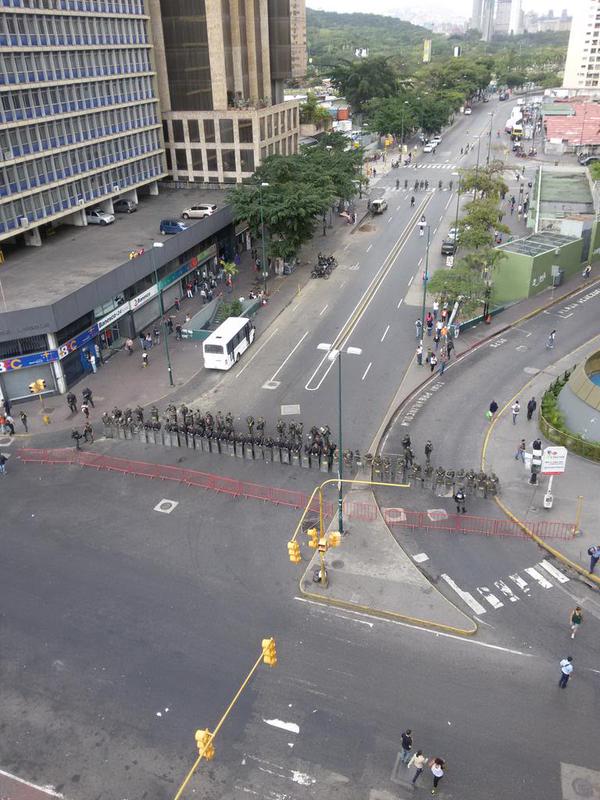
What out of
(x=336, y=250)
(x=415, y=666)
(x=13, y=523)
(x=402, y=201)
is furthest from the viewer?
(x=402, y=201)

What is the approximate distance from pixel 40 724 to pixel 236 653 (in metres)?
5.90

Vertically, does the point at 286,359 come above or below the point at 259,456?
above

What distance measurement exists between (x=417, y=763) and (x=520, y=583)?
883 cm

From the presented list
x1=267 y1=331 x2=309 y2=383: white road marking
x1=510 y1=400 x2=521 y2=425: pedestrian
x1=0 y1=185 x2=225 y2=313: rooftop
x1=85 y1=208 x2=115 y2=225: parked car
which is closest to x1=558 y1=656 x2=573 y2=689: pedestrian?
x1=510 y1=400 x2=521 y2=425: pedestrian

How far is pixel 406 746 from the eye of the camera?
16.4 m

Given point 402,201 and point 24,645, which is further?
point 402,201

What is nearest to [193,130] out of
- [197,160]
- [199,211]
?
[197,160]

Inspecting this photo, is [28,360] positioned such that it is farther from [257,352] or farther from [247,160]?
[247,160]

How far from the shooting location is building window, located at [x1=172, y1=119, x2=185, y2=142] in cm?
6014

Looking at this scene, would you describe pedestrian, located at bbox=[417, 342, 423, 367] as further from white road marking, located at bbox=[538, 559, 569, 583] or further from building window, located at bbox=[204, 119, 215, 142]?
building window, located at bbox=[204, 119, 215, 142]

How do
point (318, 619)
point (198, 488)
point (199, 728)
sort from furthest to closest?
point (198, 488) < point (318, 619) < point (199, 728)

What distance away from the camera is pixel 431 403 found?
3509cm

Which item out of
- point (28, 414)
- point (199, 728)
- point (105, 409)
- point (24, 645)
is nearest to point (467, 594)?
point (199, 728)

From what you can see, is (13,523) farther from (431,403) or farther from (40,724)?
(431,403)
